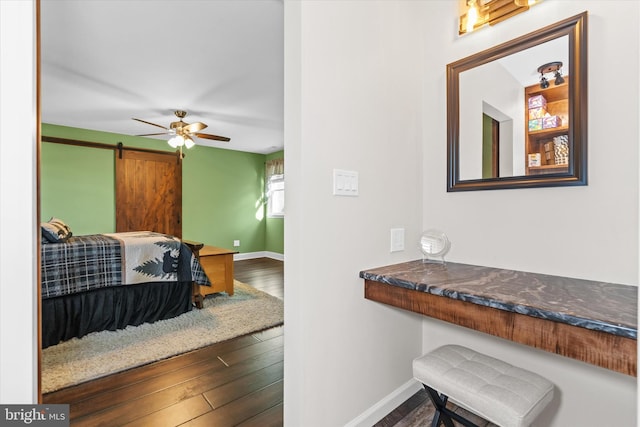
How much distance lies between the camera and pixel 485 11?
4.97ft

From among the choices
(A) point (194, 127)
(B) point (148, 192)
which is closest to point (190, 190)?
(B) point (148, 192)

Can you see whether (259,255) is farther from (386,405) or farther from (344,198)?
(344,198)

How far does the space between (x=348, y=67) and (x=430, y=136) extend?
2.21 feet

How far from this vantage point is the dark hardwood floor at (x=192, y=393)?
158 cm

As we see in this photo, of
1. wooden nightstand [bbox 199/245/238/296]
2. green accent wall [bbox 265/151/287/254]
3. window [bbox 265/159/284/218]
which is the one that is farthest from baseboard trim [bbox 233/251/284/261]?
wooden nightstand [bbox 199/245/238/296]

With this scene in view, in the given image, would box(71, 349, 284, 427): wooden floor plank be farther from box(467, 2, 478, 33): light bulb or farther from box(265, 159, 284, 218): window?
box(265, 159, 284, 218): window

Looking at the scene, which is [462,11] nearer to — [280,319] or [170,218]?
[280,319]

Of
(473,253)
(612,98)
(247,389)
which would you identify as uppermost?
(612,98)

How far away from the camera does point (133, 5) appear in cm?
195

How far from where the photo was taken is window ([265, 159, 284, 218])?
6.43 metres

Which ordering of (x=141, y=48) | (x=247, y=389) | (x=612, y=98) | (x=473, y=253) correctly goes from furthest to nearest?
(x=141, y=48)
(x=247, y=389)
(x=473, y=253)
(x=612, y=98)

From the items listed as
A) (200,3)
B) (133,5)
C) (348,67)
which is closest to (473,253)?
(348,67)

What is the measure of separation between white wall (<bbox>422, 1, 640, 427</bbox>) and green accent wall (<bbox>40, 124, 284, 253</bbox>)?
17.0 feet

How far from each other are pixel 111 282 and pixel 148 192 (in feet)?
10.4
